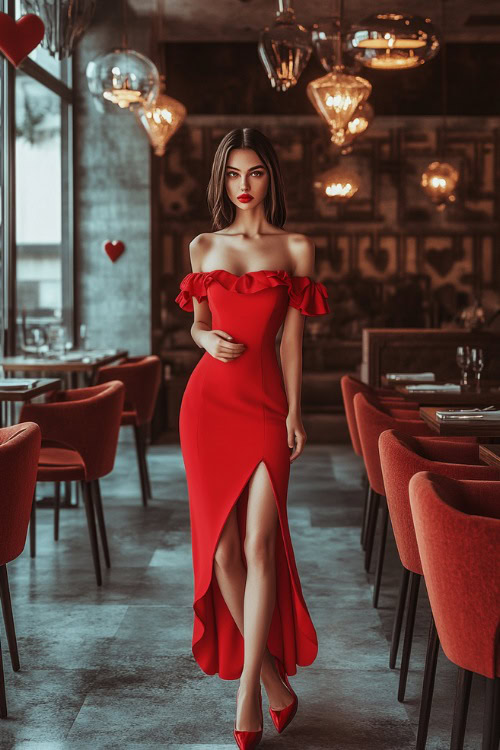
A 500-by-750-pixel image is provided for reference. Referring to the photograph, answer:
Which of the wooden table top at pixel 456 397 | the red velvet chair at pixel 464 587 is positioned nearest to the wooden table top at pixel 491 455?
the red velvet chair at pixel 464 587

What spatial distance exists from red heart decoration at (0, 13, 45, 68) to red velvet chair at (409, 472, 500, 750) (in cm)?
291

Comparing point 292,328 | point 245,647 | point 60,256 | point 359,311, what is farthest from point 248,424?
point 359,311

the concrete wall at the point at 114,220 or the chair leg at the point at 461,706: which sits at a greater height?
the concrete wall at the point at 114,220

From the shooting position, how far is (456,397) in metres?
4.16

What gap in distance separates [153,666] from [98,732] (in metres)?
0.54

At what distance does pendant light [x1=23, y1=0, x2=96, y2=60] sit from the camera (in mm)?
3975

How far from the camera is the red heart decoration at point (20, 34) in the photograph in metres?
4.03

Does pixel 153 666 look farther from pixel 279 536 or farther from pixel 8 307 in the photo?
pixel 8 307

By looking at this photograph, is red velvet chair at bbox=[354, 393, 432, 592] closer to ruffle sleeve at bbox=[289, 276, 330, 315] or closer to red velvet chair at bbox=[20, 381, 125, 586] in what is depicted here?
red velvet chair at bbox=[20, 381, 125, 586]

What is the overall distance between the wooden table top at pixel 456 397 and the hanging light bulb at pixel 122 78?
7.32ft

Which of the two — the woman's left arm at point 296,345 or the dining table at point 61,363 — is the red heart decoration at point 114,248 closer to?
the dining table at point 61,363

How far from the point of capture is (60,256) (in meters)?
8.34

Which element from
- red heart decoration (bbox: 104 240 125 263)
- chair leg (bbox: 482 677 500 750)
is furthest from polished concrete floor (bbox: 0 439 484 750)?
red heart decoration (bbox: 104 240 125 263)

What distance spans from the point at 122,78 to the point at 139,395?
2053 mm
